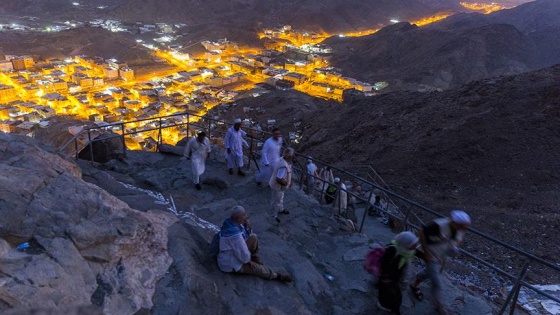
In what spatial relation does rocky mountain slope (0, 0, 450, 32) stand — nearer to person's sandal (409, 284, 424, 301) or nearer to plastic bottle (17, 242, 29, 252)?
person's sandal (409, 284, 424, 301)

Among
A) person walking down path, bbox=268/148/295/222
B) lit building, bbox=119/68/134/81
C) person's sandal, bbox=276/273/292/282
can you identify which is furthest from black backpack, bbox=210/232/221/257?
lit building, bbox=119/68/134/81

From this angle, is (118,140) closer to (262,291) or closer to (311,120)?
(262,291)

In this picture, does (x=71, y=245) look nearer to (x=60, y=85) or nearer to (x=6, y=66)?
(x=60, y=85)

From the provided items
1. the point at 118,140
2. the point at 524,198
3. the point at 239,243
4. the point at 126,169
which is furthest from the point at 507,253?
the point at 118,140

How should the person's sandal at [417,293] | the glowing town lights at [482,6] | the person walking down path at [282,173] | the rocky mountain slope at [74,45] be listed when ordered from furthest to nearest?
1. the glowing town lights at [482,6]
2. the rocky mountain slope at [74,45]
3. the person walking down path at [282,173]
4. the person's sandal at [417,293]

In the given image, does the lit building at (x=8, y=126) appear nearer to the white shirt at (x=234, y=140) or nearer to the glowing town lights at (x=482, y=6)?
the white shirt at (x=234, y=140)

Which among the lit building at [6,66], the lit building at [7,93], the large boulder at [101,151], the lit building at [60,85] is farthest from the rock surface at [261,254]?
the lit building at [6,66]
